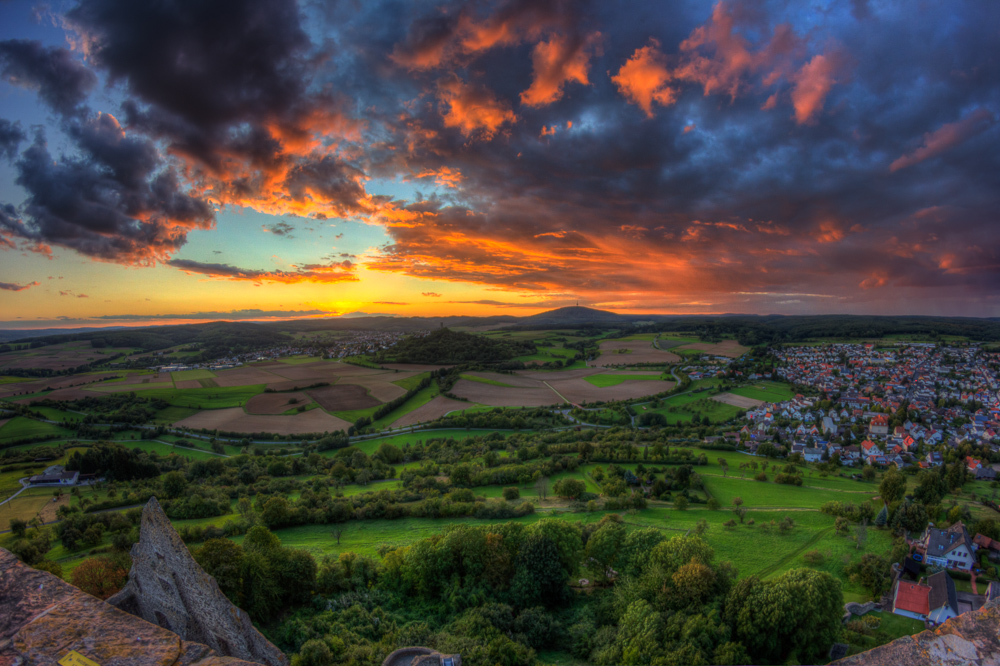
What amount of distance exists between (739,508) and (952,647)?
107ft

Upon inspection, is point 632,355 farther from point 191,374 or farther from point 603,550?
point 191,374

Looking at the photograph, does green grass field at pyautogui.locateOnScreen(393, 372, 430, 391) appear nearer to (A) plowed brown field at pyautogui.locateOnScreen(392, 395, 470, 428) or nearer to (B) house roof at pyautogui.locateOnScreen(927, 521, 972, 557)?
(A) plowed brown field at pyautogui.locateOnScreen(392, 395, 470, 428)

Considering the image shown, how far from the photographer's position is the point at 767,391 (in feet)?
237

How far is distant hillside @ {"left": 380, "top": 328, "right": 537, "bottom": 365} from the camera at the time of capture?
97250mm

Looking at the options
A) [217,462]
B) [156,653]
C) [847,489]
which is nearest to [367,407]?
[217,462]

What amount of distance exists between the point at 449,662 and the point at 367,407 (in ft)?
174

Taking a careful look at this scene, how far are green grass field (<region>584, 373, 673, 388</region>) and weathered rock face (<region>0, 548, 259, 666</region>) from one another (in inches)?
3083

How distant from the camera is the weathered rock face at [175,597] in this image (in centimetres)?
810

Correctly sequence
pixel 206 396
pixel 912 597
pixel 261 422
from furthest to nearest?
pixel 206 396, pixel 261 422, pixel 912 597

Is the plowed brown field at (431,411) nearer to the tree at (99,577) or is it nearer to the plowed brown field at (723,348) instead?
the tree at (99,577)

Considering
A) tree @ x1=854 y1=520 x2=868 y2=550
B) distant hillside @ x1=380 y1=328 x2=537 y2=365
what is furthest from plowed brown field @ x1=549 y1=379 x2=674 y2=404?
tree @ x1=854 y1=520 x2=868 y2=550

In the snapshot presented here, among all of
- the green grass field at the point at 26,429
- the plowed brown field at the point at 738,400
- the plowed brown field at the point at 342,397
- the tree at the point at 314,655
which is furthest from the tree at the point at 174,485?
the plowed brown field at the point at 738,400

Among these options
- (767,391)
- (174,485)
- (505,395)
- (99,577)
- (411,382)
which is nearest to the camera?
(99,577)

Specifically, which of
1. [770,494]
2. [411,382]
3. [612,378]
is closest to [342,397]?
[411,382]
